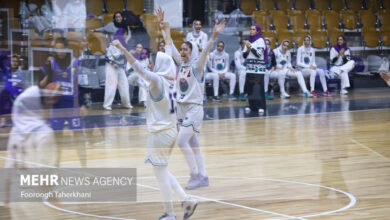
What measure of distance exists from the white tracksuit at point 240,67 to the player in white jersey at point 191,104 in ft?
18.7

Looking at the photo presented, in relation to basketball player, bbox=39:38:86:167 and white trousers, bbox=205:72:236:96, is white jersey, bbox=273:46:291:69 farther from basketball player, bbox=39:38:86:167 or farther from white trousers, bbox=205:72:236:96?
basketball player, bbox=39:38:86:167

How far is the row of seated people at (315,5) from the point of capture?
11430 mm

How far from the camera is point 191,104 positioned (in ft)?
21.2

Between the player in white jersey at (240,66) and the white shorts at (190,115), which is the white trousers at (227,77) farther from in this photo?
the white shorts at (190,115)

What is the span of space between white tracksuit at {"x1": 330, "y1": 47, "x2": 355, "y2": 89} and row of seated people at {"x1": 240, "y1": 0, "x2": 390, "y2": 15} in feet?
3.18

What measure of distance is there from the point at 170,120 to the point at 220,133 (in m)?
4.21

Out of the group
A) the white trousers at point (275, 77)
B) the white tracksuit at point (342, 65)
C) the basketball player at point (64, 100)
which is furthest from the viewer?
the white trousers at point (275, 77)

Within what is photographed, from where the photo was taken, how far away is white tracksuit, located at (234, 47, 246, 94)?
40.2 feet

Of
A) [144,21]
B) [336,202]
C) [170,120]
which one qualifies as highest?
[144,21]

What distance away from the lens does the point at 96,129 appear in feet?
30.6

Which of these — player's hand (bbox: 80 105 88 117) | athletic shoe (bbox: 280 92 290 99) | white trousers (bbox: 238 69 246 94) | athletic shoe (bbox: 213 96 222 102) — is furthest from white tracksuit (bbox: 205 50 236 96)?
player's hand (bbox: 80 105 88 117)

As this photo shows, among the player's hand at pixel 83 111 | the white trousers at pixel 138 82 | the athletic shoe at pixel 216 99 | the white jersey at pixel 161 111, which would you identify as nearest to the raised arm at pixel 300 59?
the athletic shoe at pixel 216 99

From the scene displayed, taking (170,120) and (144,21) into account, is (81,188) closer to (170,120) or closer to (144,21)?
(170,120)

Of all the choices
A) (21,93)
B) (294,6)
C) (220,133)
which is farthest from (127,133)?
(294,6)
